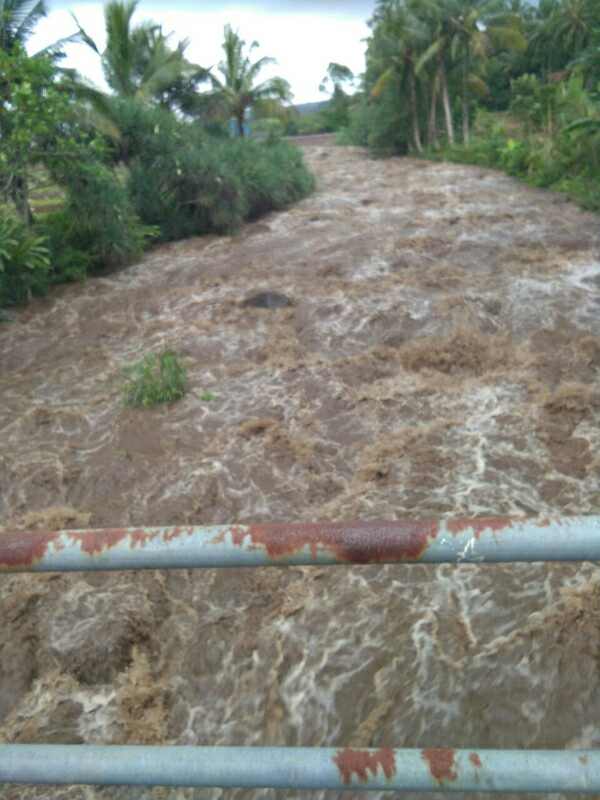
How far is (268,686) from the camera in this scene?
4.79 m

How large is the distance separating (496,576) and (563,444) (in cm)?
226

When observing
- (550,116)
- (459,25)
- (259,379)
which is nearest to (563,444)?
(259,379)

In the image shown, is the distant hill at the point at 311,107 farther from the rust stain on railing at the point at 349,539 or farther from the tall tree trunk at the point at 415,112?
the rust stain on railing at the point at 349,539

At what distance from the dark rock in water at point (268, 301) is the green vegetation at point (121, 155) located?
3461 millimetres

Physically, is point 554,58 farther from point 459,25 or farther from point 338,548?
point 338,548

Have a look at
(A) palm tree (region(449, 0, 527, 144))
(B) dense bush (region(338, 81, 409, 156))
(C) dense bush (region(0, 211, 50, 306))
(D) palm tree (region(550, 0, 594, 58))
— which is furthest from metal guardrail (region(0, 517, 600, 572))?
(D) palm tree (region(550, 0, 594, 58))

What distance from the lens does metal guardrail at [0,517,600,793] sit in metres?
1.17

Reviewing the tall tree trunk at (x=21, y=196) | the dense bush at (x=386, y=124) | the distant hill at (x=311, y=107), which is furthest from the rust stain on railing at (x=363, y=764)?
the distant hill at (x=311, y=107)

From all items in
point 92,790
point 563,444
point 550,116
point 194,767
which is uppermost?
point 550,116

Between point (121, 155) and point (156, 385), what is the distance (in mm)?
8647

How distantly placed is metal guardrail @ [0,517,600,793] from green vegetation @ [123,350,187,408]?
25.2 ft

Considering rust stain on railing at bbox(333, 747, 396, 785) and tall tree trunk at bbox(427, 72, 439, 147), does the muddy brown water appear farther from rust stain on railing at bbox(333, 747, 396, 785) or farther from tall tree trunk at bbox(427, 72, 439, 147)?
tall tree trunk at bbox(427, 72, 439, 147)

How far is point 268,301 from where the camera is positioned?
12164 mm

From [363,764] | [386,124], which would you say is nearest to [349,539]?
[363,764]
